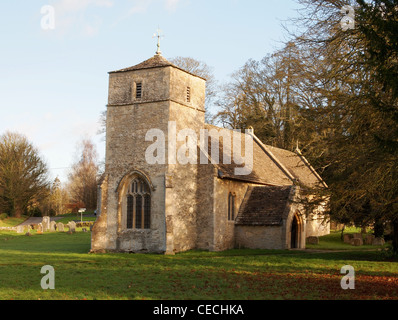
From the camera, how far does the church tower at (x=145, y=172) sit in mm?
24234

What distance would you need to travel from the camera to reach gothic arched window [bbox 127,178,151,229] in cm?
2464

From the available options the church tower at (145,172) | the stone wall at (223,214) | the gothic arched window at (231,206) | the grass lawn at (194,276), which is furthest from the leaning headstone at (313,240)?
the church tower at (145,172)

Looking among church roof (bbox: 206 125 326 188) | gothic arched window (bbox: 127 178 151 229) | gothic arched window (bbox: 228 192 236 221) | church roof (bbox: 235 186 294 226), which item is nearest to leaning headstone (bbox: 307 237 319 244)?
church roof (bbox: 206 125 326 188)

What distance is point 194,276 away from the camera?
1595 centimetres

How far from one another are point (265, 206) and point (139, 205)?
7.40m

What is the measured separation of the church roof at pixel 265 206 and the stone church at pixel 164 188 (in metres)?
0.07

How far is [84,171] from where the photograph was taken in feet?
212

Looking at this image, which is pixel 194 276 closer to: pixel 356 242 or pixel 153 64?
pixel 153 64

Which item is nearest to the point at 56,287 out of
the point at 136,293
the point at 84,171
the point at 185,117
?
the point at 136,293

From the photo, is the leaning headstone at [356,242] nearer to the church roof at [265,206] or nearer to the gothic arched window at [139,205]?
the church roof at [265,206]

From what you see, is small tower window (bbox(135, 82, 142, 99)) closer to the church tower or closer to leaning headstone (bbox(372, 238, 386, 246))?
the church tower

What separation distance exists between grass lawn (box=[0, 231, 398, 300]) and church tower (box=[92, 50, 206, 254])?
1519 millimetres

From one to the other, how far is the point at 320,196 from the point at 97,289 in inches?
362
